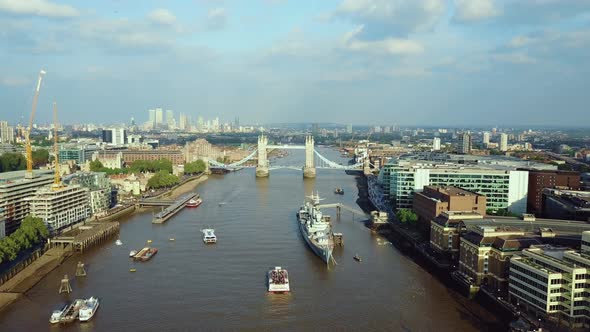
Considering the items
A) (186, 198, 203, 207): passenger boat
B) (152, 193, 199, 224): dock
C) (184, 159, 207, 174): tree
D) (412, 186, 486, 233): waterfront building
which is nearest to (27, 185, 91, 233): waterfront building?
(152, 193, 199, 224): dock

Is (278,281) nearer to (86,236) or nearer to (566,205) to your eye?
(86,236)

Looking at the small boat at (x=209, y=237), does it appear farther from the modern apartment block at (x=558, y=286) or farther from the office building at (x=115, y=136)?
the office building at (x=115, y=136)

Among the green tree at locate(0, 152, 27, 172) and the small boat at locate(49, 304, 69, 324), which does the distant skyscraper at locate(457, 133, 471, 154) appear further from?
the small boat at locate(49, 304, 69, 324)

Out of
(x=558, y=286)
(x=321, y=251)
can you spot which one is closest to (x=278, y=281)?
(x=321, y=251)

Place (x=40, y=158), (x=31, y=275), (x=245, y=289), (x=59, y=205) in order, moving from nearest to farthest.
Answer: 1. (x=245, y=289)
2. (x=31, y=275)
3. (x=59, y=205)
4. (x=40, y=158)

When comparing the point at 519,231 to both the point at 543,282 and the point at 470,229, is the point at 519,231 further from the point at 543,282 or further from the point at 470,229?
the point at 543,282
